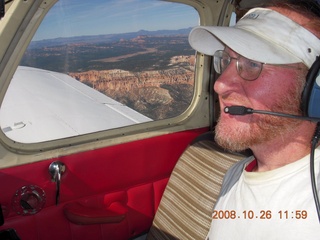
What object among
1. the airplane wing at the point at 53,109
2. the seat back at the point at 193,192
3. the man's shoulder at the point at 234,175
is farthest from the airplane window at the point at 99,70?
the man's shoulder at the point at 234,175

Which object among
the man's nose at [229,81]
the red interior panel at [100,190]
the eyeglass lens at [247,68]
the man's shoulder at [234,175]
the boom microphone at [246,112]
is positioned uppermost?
the eyeglass lens at [247,68]

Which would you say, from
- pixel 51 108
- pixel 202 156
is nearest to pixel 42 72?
pixel 51 108

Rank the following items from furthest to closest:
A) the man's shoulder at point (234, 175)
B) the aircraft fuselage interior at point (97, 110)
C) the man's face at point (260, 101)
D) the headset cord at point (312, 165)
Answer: the aircraft fuselage interior at point (97, 110)
the man's shoulder at point (234, 175)
the man's face at point (260, 101)
the headset cord at point (312, 165)

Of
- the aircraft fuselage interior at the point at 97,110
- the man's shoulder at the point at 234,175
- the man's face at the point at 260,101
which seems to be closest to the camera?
the man's face at the point at 260,101

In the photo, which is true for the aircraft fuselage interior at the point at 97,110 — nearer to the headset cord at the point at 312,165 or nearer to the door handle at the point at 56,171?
the door handle at the point at 56,171

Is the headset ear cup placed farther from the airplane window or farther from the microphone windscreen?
the airplane window
